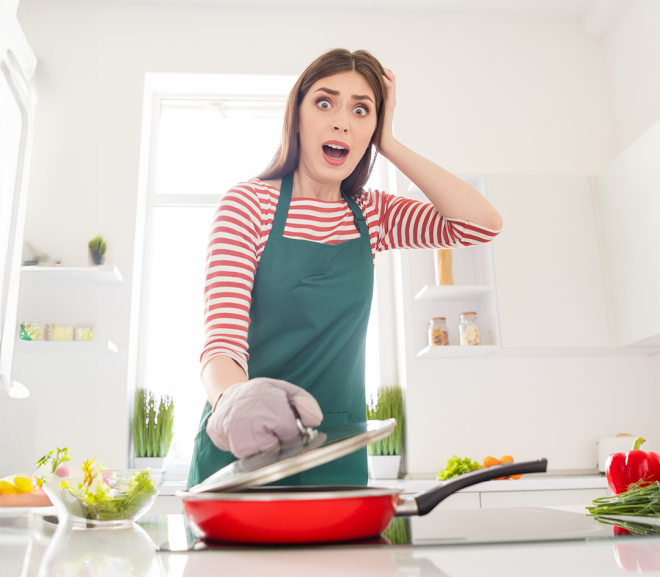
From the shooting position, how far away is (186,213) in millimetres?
3154

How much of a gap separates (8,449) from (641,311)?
2.80 meters

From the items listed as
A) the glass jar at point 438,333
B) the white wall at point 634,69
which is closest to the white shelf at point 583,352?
the glass jar at point 438,333

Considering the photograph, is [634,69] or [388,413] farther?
[634,69]

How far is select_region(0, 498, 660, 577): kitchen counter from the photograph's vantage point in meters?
0.36

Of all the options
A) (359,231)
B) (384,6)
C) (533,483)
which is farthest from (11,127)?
(533,483)

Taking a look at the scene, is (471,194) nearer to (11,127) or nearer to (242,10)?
(11,127)

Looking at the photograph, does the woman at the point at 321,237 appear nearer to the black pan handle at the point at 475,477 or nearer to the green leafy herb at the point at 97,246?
the black pan handle at the point at 475,477

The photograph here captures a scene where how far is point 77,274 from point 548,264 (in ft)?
6.94

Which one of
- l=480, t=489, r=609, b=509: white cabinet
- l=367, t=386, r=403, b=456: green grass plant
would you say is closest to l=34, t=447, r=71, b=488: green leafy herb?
l=480, t=489, r=609, b=509: white cabinet

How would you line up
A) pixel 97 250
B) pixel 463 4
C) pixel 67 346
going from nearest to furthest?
pixel 67 346, pixel 97 250, pixel 463 4

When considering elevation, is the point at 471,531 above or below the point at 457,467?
above

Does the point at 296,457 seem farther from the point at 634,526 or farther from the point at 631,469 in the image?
the point at 631,469

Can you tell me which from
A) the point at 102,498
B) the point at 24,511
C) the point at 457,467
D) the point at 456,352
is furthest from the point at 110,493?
the point at 456,352

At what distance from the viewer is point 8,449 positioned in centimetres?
261
